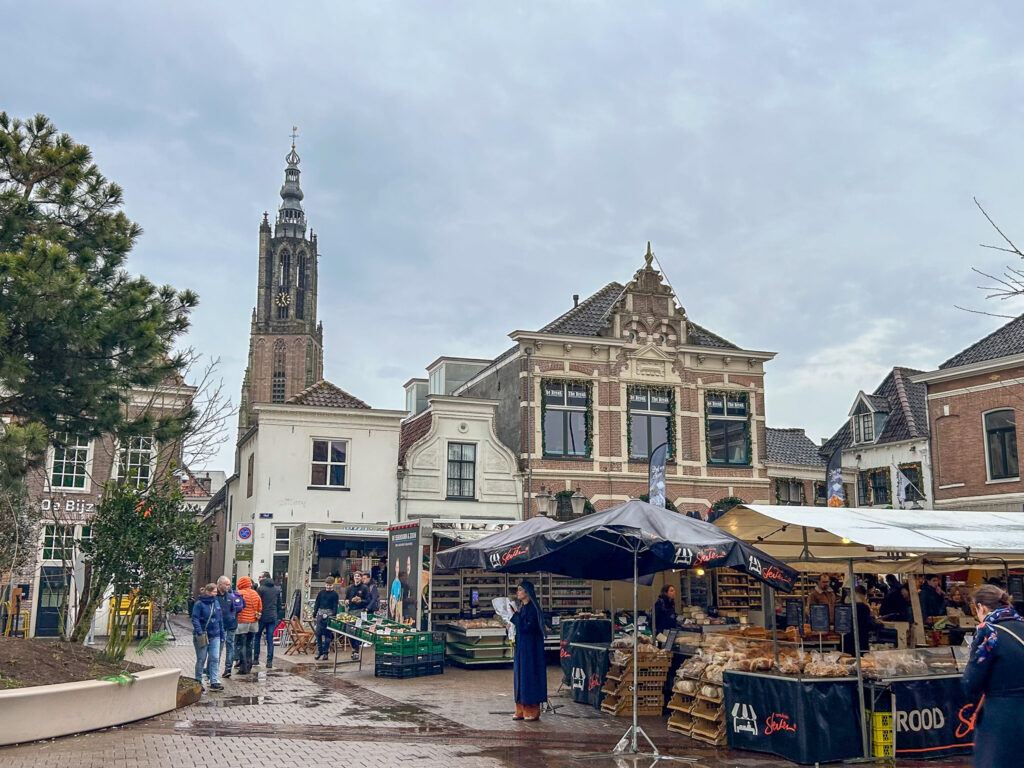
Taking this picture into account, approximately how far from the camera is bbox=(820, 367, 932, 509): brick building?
106 ft

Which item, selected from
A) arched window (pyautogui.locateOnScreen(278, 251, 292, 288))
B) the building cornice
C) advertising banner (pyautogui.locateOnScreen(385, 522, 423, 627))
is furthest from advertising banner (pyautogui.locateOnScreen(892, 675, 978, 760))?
arched window (pyautogui.locateOnScreen(278, 251, 292, 288))

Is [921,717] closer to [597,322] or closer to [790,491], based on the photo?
[597,322]

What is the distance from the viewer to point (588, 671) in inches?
549

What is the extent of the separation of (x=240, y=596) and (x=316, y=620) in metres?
4.94

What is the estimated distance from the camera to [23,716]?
10016mm

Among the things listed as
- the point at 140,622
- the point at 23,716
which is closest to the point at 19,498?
→ the point at 23,716

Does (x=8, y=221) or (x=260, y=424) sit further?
(x=260, y=424)

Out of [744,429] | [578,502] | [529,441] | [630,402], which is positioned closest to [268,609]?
[529,441]

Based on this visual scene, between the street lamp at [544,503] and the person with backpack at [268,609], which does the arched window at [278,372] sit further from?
the person with backpack at [268,609]

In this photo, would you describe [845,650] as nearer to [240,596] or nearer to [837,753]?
[837,753]

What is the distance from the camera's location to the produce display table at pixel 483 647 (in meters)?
18.1

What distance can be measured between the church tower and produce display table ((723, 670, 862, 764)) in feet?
267

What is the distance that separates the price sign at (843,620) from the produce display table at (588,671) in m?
3.18

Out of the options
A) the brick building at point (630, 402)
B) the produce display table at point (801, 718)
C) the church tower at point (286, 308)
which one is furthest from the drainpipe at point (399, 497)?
the church tower at point (286, 308)
